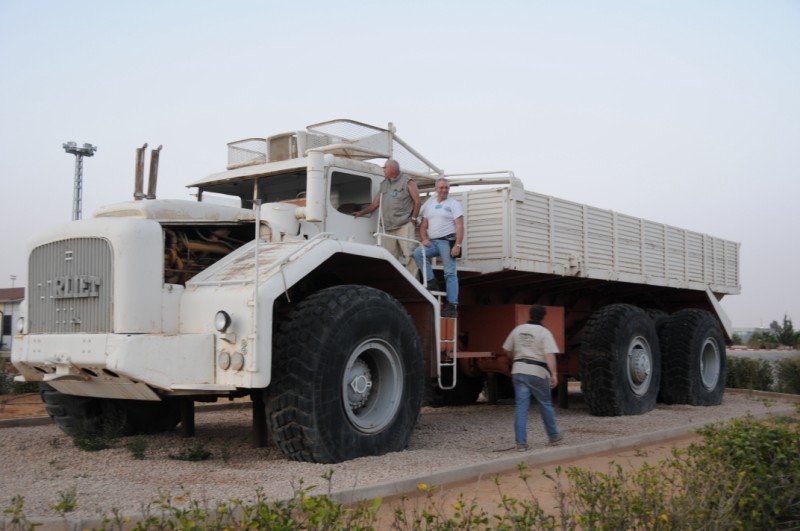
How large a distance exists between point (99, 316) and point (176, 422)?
2.90 m

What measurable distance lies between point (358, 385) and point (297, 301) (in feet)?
3.52

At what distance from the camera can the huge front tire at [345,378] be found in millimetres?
6918

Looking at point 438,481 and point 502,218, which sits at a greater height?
point 502,218

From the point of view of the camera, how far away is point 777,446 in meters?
6.27

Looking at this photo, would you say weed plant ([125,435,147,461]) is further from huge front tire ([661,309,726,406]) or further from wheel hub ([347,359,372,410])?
huge front tire ([661,309,726,406])

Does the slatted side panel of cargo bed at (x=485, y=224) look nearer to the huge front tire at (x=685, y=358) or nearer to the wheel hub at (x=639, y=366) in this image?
the wheel hub at (x=639, y=366)

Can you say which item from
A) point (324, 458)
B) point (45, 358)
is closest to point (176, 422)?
point (45, 358)

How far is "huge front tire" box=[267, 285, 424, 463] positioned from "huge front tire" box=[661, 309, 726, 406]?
687 cm

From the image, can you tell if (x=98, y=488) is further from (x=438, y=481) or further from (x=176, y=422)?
(x=176, y=422)

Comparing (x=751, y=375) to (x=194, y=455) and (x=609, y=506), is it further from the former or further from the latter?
(x=609, y=506)

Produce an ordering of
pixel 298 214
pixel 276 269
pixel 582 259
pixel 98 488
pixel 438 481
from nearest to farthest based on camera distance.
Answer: pixel 98 488 → pixel 438 481 → pixel 276 269 → pixel 298 214 → pixel 582 259

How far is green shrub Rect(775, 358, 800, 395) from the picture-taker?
1780 centimetres

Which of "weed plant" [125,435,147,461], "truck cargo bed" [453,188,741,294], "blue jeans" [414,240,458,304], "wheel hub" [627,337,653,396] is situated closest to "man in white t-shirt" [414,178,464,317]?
"blue jeans" [414,240,458,304]

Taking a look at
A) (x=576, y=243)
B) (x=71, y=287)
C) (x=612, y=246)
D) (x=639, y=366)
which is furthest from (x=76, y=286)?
(x=639, y=366)
